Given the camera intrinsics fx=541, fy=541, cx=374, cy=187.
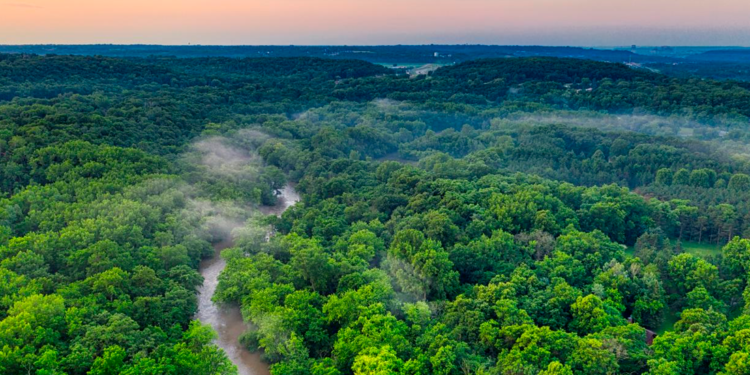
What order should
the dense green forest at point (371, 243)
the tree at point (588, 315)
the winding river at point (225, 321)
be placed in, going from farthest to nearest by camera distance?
the tree at point (588, 315), the winding river at point (225, 321), the dense green forest at point (371, 243)

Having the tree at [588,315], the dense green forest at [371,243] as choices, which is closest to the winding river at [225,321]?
the dense green forest at [371,243]

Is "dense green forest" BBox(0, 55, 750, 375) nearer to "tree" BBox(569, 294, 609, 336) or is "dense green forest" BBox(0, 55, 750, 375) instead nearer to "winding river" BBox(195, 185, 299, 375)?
"tree" BBox(569, 294, 609, 336)

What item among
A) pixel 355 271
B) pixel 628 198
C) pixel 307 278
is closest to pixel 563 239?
pixel 628 198

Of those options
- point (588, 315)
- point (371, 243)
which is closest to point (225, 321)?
point (371, 243)

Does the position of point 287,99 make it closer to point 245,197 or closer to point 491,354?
point 245,197

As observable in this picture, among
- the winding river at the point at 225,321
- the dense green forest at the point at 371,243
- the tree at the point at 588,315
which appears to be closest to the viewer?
the dense green forest at the point at 371,243

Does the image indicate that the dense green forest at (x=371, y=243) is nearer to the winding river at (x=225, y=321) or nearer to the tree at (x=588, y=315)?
the tree at (x=588, y=315)
